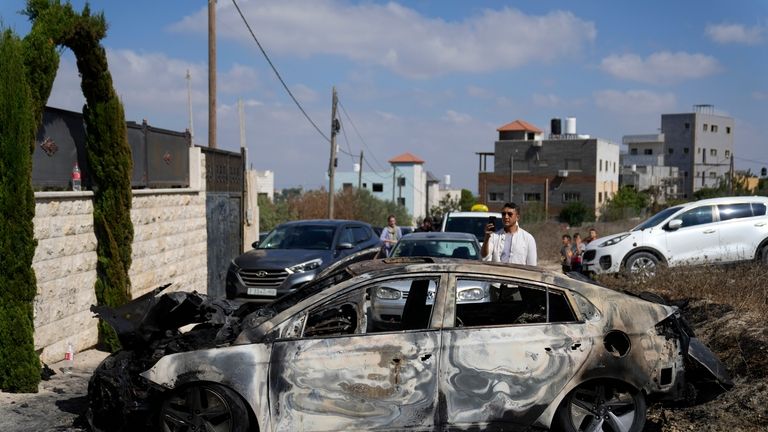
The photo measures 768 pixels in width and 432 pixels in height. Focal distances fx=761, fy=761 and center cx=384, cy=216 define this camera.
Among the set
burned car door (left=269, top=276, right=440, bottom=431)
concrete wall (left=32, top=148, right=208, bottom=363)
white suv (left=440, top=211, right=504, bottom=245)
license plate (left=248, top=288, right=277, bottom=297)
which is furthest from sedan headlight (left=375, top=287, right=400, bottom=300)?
A: white suv (left=440, top=211, right=504, bottom=245)

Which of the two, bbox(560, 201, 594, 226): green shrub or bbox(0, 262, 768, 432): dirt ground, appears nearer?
bbox(0, 262, 768, 432): dirt ground

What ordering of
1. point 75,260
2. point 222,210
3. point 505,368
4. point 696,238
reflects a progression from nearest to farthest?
point 505,368 < point 75,260 < point 696,238 < point 222,210

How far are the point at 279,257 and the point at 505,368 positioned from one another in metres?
8.80

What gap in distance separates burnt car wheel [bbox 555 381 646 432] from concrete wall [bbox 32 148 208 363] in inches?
240

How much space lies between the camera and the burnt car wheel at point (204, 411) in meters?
5.50

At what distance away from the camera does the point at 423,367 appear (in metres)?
5.56

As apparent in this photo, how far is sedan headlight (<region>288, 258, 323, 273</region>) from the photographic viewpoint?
13.7 m

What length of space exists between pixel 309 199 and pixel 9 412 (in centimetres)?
4080

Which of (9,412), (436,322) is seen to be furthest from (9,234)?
Result: (436,322)

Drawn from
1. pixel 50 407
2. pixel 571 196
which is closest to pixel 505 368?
pixel 50 407

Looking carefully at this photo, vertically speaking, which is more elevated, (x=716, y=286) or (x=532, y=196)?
(x=532, y=196)

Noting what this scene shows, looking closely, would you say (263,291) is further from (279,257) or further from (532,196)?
(532,196)

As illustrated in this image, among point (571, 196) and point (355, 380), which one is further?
point (571, 196)

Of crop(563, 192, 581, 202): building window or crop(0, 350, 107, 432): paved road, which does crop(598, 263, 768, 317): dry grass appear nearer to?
crop(0, 350, 107, 432): paved road
